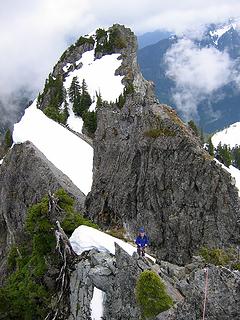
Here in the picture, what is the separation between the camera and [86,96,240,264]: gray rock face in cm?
3662

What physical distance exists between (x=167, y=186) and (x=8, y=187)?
20371 mm

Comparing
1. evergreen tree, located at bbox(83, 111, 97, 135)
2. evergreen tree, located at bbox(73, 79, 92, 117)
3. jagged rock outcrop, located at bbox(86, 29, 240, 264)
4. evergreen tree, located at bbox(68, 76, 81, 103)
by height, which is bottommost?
jagged rock outcrop, located at bbox(86, 29, 240, 264)

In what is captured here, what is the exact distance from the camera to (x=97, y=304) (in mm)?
21984

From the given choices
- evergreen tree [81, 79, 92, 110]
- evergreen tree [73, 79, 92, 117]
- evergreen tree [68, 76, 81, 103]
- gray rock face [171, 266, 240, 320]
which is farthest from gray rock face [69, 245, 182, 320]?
evergreen tree [68, 76, 81, 103]

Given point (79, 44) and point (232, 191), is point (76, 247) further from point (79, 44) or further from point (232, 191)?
point (79, 44)

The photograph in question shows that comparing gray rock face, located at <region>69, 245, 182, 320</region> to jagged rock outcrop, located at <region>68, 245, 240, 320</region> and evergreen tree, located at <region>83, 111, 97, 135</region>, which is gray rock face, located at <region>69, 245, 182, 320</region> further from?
evergreen tree, located at <region>83, 111, 97, 135</region>

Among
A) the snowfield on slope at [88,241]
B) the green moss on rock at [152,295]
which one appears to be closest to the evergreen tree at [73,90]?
the snowfield on slope at [88,241]

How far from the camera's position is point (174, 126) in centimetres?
3931

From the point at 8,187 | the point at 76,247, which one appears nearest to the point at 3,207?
the point at 8,187

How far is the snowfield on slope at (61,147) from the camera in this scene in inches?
2024

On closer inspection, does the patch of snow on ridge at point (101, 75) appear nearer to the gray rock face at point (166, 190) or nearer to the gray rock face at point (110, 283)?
the gray rock face at point (166, 190)

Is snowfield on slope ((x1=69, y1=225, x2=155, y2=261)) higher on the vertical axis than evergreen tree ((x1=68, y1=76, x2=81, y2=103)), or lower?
lower

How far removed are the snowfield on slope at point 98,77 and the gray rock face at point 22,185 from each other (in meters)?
35.0

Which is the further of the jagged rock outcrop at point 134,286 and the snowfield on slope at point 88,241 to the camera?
the snowfield on slope at point 88,241
